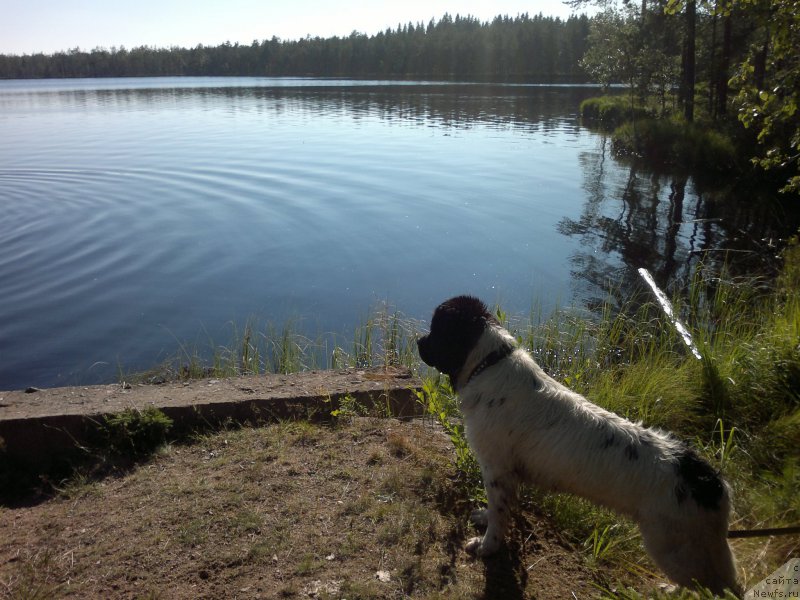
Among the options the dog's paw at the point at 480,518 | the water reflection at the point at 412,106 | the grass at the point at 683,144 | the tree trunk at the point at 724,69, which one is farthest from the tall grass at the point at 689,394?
the water reflection at the point at 412,106

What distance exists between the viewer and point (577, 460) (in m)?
3.44

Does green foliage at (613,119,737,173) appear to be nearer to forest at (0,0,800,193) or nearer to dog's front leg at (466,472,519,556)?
forest at (0,0,800,193)

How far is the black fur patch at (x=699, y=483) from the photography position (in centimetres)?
309

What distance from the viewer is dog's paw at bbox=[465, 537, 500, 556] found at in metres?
3.73

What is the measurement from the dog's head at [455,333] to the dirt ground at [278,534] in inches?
39.1

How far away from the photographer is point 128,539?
3.72m

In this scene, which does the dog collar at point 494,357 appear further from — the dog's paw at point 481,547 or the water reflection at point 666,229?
the water reflection at point 666,229

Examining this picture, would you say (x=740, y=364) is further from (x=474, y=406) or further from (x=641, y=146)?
(x=641, y=146)

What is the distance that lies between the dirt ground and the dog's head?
3.26ft

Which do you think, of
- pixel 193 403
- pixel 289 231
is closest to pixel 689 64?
pixel 289 231

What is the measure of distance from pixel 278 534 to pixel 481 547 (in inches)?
50.7

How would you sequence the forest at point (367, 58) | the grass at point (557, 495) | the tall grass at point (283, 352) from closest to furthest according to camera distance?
the grass at point (557, 495) < the tall grass at point (283, 352) < the forest at point (367, 58)

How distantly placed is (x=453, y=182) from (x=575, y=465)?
20926 mm

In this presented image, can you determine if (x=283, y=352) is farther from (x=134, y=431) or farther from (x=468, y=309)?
(x=468, y=309)
